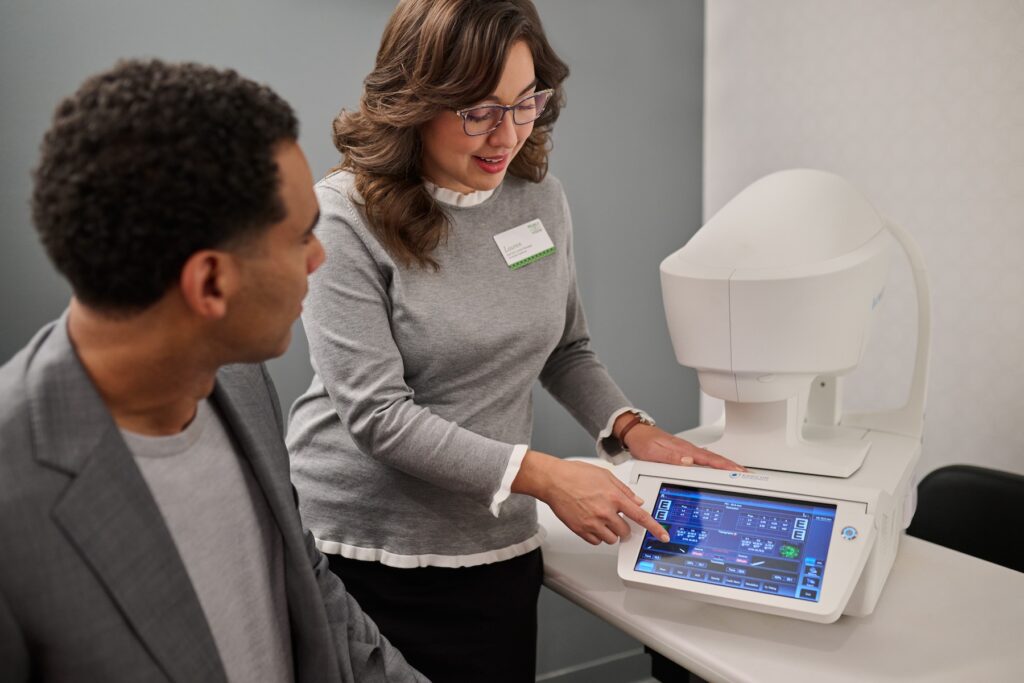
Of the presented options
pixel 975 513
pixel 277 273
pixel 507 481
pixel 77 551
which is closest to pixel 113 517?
pixel 77 551

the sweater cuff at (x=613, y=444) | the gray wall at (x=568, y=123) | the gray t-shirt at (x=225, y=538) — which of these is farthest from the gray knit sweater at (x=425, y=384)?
the gray wall at (x=568, y=123)

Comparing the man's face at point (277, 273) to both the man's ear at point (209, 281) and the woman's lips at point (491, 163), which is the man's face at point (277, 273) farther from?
the woman's lips at point (491, 163)

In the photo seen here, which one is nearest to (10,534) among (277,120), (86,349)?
(86,349)

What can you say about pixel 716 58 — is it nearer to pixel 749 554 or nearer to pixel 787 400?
pixel 787 400

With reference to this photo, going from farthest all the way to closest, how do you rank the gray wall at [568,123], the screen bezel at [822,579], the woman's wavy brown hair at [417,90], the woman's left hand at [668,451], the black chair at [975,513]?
the gray wall at [568,123], the black chair at [975,513], the woman's left hand at [668,451], the woman's wavy brown hair at [417,90], the screen bezel at [822,579]

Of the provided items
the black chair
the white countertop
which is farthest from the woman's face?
the black chair

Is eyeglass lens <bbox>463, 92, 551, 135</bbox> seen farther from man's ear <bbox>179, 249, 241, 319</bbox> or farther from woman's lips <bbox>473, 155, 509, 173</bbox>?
man's ear <bbox>179, 249, 241, 319</bbox>

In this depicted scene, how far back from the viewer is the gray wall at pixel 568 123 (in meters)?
1.80

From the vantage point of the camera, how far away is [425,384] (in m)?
1.34

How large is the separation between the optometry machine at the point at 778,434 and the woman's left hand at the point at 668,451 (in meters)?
0.05

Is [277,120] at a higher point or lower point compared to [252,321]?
higher

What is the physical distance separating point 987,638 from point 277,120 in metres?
1.11

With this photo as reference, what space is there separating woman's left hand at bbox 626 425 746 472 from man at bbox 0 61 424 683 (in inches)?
29.2

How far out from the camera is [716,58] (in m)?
2.60
